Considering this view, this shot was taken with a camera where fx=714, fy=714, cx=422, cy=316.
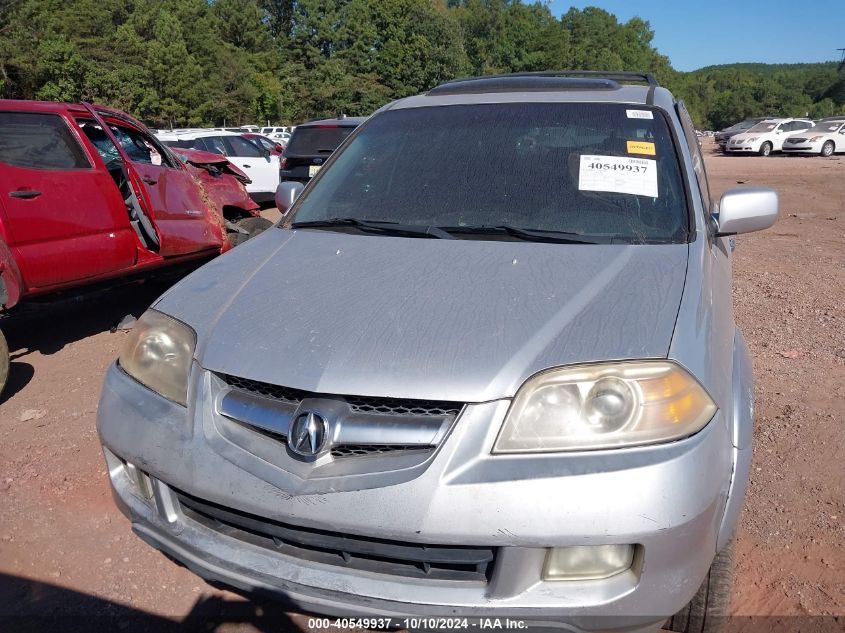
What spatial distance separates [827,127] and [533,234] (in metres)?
35.6

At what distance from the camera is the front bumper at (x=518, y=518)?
1732 millimetres

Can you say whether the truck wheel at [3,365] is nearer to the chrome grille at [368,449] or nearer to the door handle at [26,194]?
the door handle at [26,194]

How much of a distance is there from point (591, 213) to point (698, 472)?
1260 millimetres

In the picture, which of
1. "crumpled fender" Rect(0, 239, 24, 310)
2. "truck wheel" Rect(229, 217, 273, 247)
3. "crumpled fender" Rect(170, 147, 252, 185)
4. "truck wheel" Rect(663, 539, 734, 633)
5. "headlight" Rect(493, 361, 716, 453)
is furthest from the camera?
"crumpled fender" Rect(170, 147, 252, 185)

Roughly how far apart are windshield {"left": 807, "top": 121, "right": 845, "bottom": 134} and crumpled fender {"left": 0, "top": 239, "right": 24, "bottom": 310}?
35.2 meters

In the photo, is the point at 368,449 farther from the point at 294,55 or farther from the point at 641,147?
the point at 294,55

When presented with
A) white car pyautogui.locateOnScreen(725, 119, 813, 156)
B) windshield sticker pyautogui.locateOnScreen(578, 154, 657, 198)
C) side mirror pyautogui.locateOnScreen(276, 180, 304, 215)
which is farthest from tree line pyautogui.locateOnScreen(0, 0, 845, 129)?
windshield sticker pyautogui.locateOnScreen(578, 154, 657, 198)

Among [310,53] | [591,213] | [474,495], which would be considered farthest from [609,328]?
[310,53]

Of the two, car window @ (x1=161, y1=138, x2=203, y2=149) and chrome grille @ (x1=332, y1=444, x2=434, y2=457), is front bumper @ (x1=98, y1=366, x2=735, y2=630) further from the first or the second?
car window @ (x1=161, y1=138, x2=203, y2=149)

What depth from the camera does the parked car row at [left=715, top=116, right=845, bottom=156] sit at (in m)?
31.9

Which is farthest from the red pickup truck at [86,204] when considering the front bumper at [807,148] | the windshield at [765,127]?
the windshield at [765,127]

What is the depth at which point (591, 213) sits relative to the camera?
2.78 m

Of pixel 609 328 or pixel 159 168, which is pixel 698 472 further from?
pixel 159 168

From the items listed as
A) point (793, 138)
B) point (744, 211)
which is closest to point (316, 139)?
point (744, 211)
